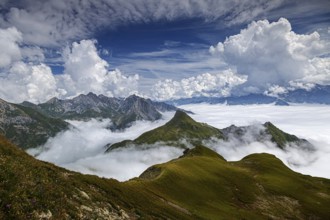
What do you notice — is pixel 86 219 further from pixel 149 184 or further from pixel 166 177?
pixel 166 177

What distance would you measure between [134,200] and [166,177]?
1521 inches

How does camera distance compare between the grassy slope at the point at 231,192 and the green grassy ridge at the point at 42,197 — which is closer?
the green grassy ridge at the point at 42,197

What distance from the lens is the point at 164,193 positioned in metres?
77.4

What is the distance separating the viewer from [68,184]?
1328 inches

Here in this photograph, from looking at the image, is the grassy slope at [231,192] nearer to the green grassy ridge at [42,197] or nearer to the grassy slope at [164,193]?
the grassy slope at [164,193]

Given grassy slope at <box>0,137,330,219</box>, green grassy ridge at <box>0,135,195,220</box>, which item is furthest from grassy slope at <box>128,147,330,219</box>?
green grassy ridge at <box>0,135,195,220</box>

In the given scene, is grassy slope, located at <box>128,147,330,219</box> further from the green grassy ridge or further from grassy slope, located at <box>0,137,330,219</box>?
the green grassy ridge

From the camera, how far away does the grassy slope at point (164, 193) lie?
24859 mm

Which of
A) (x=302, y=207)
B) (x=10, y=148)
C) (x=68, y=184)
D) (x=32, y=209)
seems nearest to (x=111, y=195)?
(x=68, y=184)

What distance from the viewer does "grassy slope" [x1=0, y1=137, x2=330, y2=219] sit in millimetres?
24859

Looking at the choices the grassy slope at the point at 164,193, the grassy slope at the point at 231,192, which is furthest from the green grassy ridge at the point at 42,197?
the grassy slope at the point at 231,192

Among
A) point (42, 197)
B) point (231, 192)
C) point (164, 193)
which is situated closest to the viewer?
point (42, 197)

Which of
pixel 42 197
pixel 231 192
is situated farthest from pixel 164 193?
pixel 42 197

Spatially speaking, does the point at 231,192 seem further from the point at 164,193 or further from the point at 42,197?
the point at 42,197
